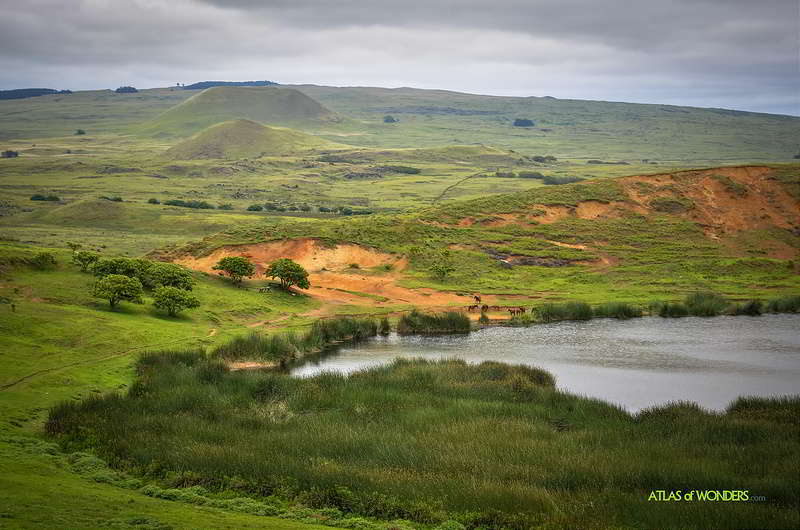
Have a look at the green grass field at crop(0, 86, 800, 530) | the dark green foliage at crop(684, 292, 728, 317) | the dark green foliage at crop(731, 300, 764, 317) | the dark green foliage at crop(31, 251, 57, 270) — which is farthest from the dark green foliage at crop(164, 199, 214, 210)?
the dark green foliage at crop(731, 300, 764, 317)

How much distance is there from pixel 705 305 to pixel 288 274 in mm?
34164

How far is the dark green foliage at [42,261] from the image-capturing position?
5147 cm

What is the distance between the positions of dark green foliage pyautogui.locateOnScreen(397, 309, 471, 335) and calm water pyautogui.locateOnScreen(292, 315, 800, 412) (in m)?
1.59

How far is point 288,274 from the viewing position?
198 feet

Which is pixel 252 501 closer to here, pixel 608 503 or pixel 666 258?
pixel 608 503

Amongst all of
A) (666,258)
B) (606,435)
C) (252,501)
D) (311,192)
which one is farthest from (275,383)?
(311,192)

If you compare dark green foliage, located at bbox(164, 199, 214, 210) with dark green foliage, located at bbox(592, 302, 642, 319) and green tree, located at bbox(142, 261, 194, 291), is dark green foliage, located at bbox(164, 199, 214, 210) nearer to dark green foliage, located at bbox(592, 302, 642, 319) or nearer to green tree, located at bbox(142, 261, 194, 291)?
green tree, located at bbox(142, 261, 194, 291)

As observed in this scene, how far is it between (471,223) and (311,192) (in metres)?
75.6

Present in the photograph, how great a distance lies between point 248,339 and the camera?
144 ft

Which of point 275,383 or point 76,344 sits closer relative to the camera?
point 275,383

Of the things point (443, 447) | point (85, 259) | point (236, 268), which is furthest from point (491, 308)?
point (443, 447)

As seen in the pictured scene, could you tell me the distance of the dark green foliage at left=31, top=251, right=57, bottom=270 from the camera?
2026 inches

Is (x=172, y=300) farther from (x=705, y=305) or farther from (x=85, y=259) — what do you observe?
(x=705, y=305)

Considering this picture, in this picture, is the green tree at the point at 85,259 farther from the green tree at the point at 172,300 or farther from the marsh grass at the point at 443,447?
the marsh grass at the point at 443,447
